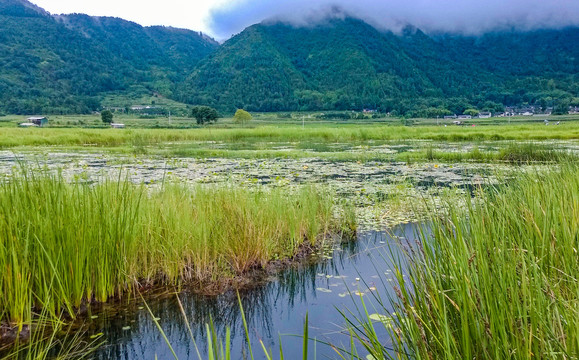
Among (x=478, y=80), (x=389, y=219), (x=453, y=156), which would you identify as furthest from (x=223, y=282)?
(x=478, y=80)

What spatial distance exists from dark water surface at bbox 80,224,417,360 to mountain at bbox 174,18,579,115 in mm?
89364

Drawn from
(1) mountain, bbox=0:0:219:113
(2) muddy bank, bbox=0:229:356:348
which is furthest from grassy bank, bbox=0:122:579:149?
(1) mountain, bbox=0:0:219:113

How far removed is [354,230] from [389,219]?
0.95 m

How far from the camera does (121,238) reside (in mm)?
4039

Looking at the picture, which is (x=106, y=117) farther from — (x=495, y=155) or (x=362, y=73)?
(x=362, y=73)

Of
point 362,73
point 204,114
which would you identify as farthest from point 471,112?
point 204,114

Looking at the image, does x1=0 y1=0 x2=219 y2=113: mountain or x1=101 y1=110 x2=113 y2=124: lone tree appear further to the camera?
x1=0 y1=0 x2=219 y2=113: mountain

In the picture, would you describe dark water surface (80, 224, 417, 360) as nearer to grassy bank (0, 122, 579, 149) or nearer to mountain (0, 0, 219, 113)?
grassy bank (0, 122, 579, 149)

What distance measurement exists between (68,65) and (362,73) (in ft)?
255

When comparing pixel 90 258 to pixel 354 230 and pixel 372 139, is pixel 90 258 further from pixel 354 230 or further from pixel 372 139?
pixel 372 139

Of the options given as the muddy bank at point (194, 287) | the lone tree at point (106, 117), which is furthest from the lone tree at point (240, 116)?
the muddy bank at point (194, 287)

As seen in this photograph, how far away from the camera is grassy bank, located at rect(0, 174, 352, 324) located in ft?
11.0

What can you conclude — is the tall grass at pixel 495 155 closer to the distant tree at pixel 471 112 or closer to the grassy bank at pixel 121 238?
the grassy bank at pixel 121 238

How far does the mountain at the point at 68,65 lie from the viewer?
8385 cm
